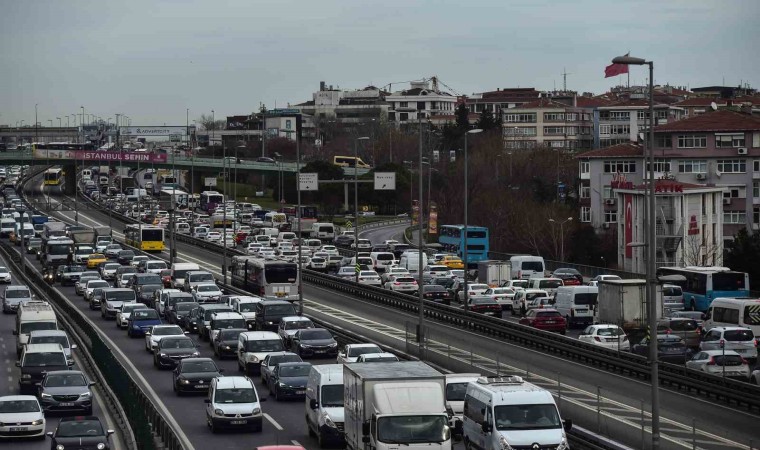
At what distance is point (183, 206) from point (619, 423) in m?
140

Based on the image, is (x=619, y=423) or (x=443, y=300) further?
(x=443, y=300)

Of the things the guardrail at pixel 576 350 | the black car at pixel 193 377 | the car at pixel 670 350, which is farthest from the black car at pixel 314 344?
the car at pixel 670 350

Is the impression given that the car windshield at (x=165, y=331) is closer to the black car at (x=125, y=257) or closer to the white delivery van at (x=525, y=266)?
the white delivery van at (x=525, y=266)

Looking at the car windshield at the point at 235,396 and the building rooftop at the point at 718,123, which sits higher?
the building rooftop at the point at 718,123

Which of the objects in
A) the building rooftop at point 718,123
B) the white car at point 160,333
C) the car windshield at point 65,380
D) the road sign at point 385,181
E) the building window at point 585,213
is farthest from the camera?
the building window at point 585,213

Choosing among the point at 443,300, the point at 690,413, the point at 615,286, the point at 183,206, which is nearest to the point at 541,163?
the point at 183,206

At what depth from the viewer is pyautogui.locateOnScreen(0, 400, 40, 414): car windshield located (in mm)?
34219

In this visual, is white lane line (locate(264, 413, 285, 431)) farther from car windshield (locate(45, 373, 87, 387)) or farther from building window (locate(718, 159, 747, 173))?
building window (locate(718, 159, 747, 173))

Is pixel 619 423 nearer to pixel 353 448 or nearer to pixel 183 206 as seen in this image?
pixel 353 448

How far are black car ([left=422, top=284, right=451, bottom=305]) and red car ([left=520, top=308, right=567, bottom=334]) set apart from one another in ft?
43.5

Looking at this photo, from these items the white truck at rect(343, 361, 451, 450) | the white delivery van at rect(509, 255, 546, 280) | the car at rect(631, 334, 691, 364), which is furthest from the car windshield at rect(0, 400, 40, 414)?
the white delivery van at rect(509, 255, 546, 280)

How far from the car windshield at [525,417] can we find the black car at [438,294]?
43314mm

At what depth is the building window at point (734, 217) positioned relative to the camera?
354 feet

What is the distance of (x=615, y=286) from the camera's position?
5581 cm
